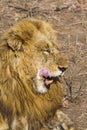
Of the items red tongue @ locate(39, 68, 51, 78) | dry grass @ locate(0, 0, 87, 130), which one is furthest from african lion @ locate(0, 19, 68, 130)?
dry grass @ locate(0, 0, 87, 130)

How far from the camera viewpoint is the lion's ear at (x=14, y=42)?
15.3 feet

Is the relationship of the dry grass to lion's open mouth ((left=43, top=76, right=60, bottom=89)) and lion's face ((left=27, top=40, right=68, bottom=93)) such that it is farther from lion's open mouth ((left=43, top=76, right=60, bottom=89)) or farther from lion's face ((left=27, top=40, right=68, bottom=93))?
lion's face ((left=27, top=40, right=68, bottom=93))

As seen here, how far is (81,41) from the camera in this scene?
24.7ft

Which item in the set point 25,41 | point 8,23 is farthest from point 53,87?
point 8,23

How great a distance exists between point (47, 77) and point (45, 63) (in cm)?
12

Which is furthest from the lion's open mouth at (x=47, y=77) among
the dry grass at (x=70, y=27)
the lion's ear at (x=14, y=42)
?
the dry grass at (x=70, y=27)

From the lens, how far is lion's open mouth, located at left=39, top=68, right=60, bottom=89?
4789 millimetres

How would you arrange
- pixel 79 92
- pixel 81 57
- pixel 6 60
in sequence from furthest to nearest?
pixel 81 57
pixel 79 92
pixel 6 60

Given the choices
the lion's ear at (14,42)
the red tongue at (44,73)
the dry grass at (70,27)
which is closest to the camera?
the lion's ear at (14,42)

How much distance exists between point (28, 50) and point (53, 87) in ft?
1.50

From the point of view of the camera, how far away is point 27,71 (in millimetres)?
4777

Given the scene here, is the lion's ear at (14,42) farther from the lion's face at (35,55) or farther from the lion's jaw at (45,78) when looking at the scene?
the lion's jaw at (45,78)

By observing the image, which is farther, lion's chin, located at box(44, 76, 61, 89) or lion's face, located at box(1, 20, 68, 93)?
lion's chin, located at box(44, 76, 61, 89)

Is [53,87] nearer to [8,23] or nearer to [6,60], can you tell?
[6,60]
